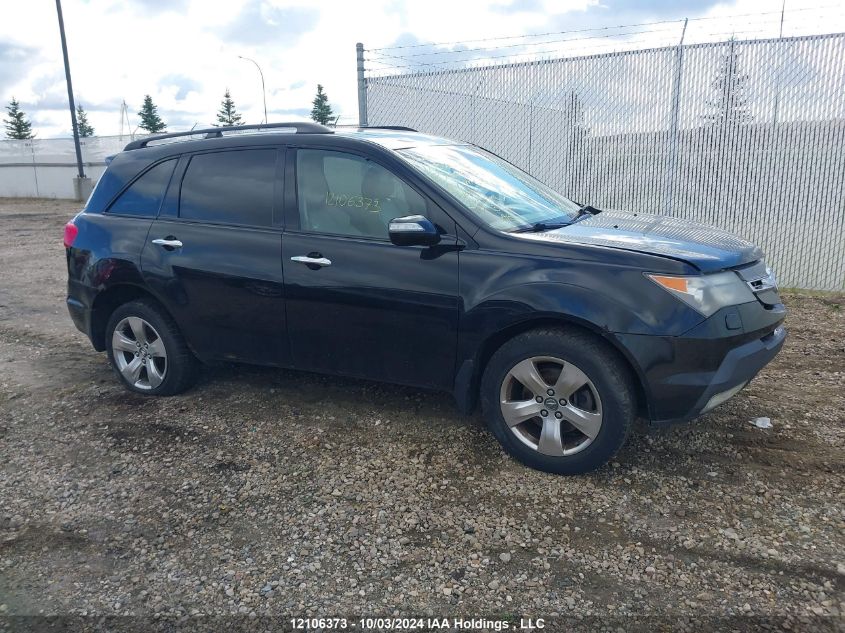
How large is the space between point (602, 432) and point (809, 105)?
6.45 m

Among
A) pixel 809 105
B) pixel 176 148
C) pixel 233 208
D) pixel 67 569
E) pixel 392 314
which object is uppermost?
pixel 809 105

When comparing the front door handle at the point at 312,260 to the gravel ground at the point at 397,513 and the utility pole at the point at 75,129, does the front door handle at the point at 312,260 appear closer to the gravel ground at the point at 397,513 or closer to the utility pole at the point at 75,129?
the gravel ground at the point at 397,513

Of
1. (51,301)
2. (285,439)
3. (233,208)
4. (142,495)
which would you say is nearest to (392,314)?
(285,439)

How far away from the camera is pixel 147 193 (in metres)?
4.71

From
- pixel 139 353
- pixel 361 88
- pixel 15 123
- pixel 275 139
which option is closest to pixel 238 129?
pixel 275 139

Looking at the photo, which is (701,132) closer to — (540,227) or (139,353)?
(540,227)

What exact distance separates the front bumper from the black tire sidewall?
118 inches

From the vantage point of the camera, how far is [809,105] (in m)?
7.87

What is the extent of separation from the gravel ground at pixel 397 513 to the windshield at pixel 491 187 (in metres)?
1.31

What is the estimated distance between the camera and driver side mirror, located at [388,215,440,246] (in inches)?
141

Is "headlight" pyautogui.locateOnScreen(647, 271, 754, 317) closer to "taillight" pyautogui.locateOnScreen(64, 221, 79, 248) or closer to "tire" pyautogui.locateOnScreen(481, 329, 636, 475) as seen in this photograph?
"tire" pyautogui.locateOnScreen(481, 329, 636, 475)

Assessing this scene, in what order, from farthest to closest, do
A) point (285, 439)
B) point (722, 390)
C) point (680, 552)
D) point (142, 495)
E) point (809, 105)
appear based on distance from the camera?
point (809, 105) < point (285, 439) < point (142, 495) < point (722, 390) < point (680, 552)

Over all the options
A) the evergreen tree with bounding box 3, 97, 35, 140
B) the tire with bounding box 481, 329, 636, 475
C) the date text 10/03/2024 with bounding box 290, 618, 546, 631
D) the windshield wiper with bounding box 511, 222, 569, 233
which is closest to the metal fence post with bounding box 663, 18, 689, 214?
the windshield wiper with bounding box 511, 222, 569, 233

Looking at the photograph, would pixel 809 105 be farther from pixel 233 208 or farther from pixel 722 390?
pixel 233 208
